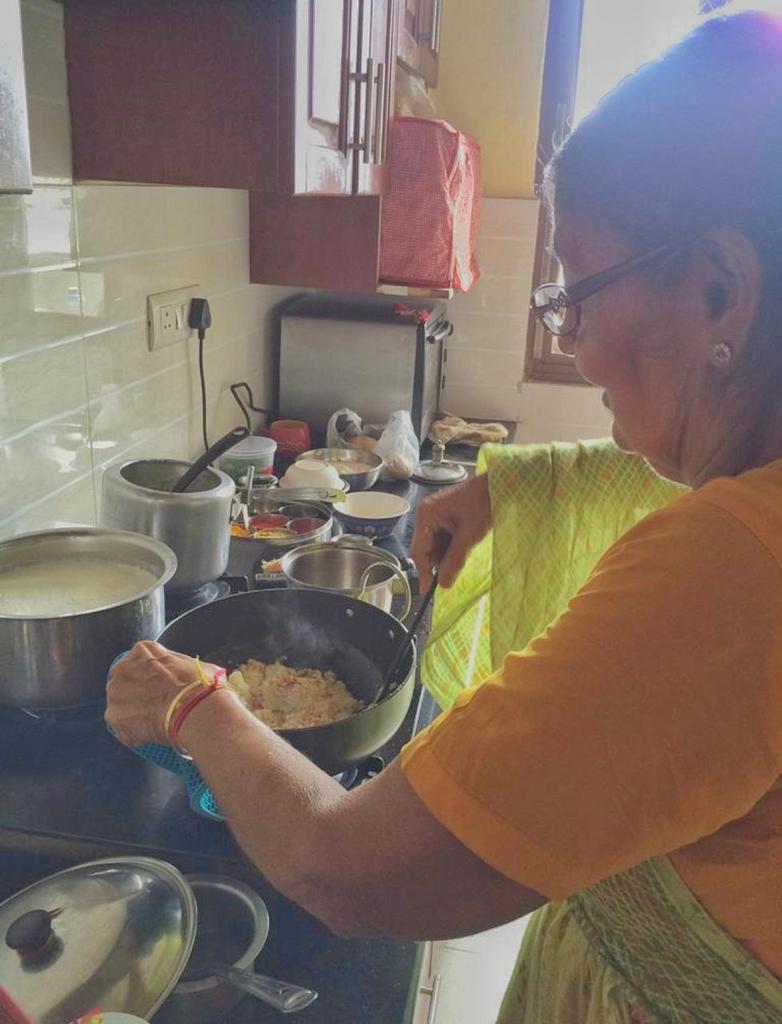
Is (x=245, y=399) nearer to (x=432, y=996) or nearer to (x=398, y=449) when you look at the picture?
(x=398, y=449)

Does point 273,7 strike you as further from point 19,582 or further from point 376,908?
point 376,908

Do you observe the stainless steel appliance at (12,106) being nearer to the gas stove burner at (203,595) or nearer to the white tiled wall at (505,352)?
the gas stove burner at (203,595)

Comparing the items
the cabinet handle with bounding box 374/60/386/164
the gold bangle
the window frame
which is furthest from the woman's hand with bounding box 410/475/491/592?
the window frame

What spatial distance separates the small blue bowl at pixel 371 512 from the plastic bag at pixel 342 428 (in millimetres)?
281

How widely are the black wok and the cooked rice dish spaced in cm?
2

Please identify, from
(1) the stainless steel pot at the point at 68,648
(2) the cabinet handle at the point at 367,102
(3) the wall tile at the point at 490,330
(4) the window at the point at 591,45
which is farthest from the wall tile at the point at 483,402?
(1) the stainless steel pot at the point at 68,648

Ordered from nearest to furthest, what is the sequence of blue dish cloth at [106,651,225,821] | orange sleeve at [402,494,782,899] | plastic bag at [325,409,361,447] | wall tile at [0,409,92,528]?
orange sleeve at [402,494,782,899] < blue dish cloth at [106,651,225,821] < wall tile at [0,409,92,528] < plastic bag at [325,409,361,447]

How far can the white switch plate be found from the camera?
1.56m

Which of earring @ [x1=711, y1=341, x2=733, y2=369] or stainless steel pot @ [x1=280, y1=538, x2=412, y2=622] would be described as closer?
earring @ [x1=711, y1=341, x2=733, y2=369]

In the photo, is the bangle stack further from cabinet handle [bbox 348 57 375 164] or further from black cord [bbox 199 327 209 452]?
black cord [bbox 199 327 209 452]

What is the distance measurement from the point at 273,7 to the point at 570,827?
3.51 ft

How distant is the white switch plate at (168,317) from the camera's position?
1562mm

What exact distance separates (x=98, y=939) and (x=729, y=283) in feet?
2.40

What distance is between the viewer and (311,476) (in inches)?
72.1
